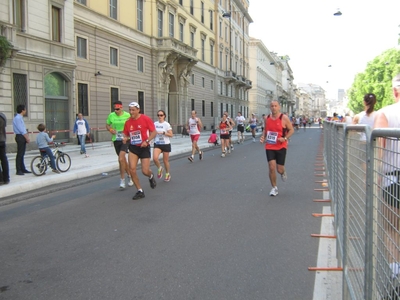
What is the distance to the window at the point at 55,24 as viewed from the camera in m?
21.7

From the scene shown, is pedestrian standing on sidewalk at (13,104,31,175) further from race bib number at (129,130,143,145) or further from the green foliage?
the green foliage

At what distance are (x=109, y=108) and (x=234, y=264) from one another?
2420 centimetres

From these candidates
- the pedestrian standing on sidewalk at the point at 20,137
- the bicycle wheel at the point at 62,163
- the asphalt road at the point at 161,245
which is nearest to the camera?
the asphalt road at the point at 161,245

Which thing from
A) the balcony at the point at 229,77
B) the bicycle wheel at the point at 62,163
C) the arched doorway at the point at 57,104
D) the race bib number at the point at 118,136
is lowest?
the bicycle wheel at the point at 62,163

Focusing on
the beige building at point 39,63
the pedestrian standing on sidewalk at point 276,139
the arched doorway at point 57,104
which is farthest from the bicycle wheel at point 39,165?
the arched doorway at point 57,104

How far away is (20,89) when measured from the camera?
19.5m

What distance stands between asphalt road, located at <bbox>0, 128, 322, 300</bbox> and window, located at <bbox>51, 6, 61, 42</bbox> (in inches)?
585

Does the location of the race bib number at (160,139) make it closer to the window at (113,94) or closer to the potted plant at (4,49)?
the potted plant at (4,49)

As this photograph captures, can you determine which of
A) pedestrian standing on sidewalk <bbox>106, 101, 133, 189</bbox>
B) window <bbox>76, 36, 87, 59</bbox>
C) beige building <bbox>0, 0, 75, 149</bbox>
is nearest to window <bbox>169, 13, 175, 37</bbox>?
window <bbox>76, 36, 87, 59</bbox>

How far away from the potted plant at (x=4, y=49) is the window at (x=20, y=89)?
1.90 meters

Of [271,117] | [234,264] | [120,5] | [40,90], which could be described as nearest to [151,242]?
[234,264]

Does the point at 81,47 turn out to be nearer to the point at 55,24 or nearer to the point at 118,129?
the point at 55,24

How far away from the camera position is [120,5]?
28984 mm

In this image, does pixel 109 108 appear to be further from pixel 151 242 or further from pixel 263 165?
pixel 151 242
